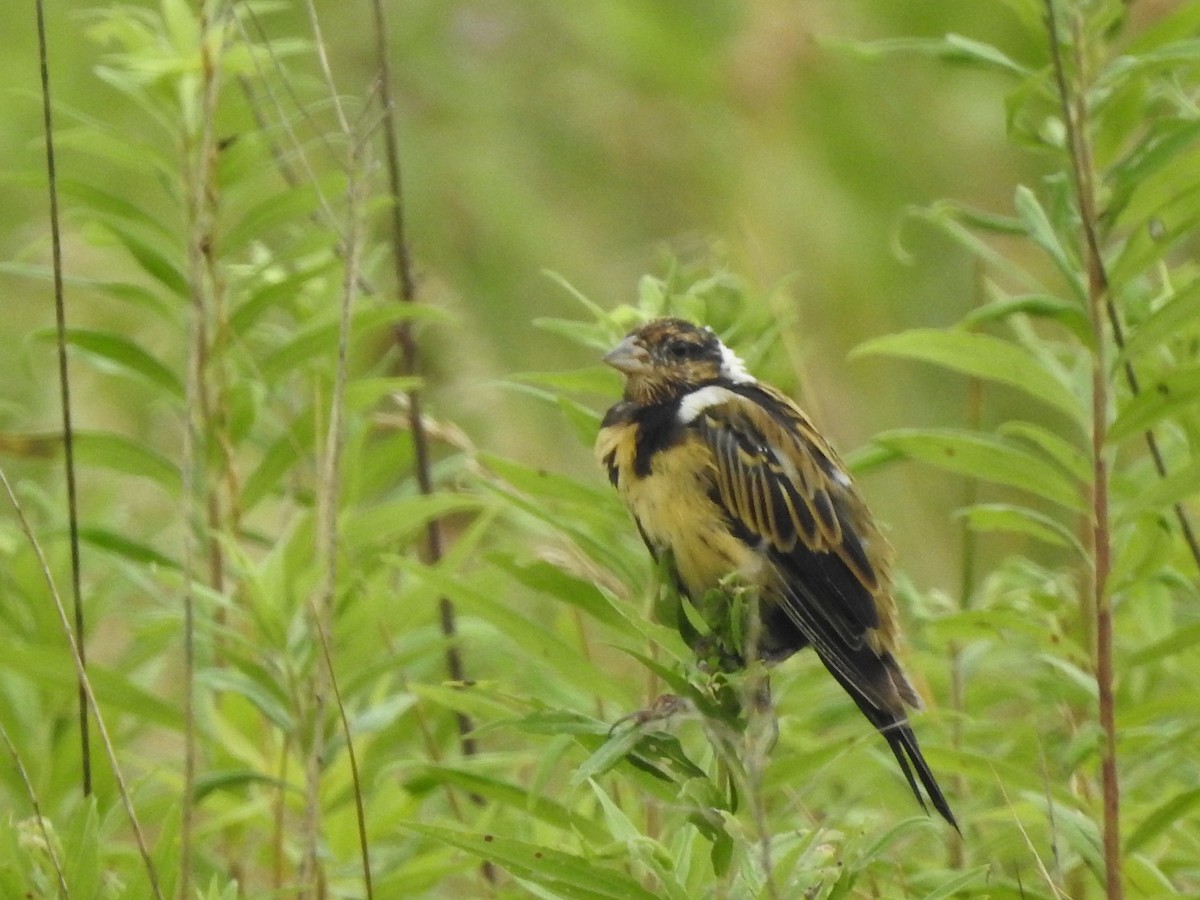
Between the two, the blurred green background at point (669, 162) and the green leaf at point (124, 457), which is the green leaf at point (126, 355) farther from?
the blurred green background at point (669, 162)

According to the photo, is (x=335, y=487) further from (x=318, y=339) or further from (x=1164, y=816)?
(x=1164, y=816)

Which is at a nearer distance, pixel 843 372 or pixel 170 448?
pixel 170 448

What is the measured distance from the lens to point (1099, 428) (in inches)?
114

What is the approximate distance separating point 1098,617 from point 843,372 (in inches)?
169

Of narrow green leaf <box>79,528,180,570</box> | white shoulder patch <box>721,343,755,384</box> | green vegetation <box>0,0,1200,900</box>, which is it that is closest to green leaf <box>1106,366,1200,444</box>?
green vegetation <box>0,0,1200,900</box>

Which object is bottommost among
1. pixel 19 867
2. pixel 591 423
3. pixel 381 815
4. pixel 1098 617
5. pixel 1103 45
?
pixel 381 815

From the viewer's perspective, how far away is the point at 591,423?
123 inches

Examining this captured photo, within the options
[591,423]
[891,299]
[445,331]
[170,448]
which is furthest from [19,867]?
[891,299]

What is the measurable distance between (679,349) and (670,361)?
0.04 metres

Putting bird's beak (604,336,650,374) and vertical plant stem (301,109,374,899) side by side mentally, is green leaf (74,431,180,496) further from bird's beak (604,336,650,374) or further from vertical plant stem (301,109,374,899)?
bird's beak (604,336,650,374)

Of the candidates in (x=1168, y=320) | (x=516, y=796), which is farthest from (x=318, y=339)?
(x=1168, y=320)

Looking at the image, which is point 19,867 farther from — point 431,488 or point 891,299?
point 891,299

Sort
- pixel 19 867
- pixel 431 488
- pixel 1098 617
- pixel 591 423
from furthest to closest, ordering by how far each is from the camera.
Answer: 1. pixel 431 488
2. pixel 591 423
3. pixel 1098 617
4. pixel 19 867

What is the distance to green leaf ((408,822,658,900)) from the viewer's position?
2377 millimetres
